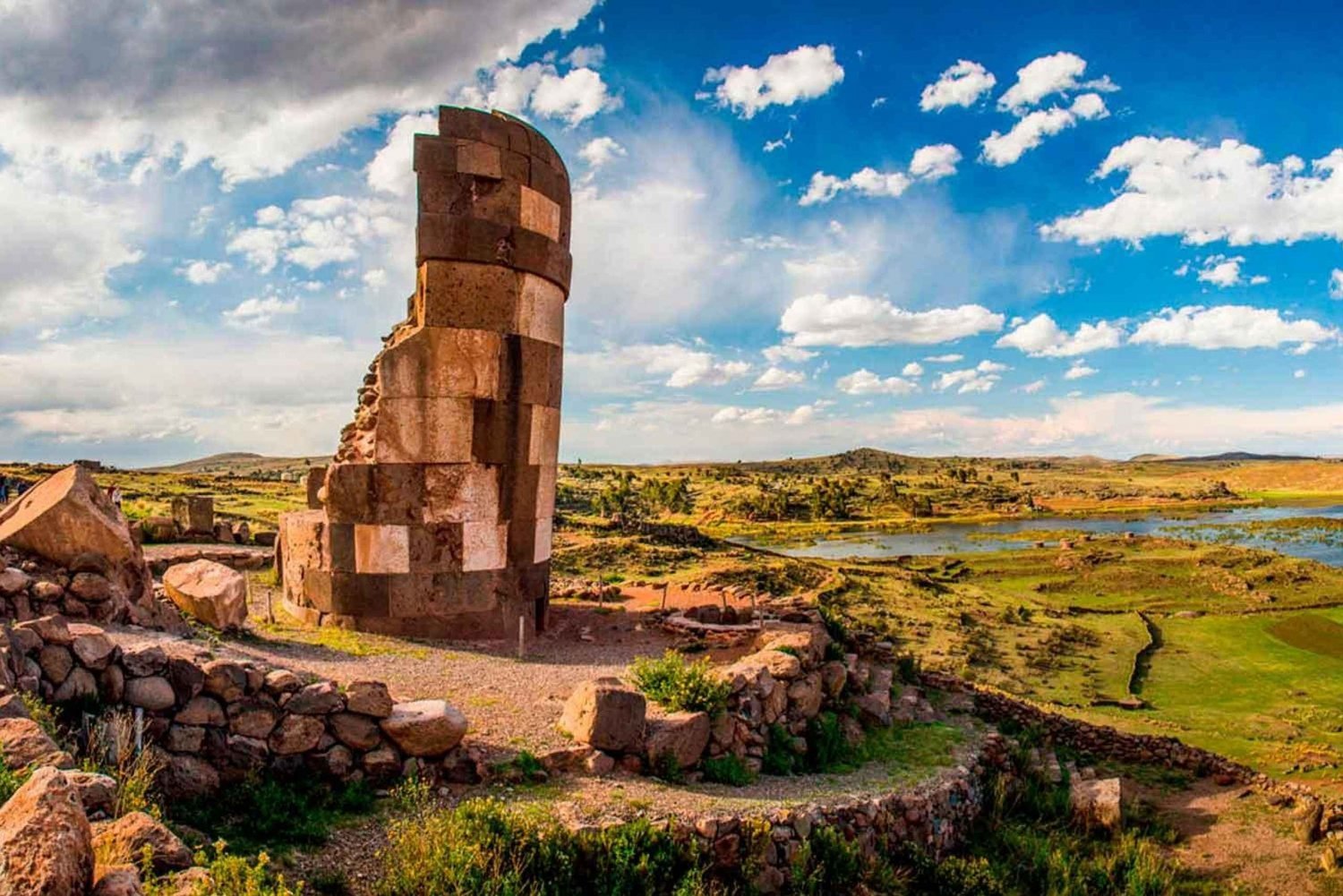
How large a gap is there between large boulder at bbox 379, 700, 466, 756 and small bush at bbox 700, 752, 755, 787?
2.49m

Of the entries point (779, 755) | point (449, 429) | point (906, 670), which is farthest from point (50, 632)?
point (906, 670)

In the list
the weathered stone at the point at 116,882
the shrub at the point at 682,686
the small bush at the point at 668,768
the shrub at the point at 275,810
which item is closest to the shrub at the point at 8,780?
the weathered stone at the point at 116,882

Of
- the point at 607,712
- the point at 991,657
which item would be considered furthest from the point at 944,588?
the point at 607,712

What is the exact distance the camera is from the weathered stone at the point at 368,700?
7297mm

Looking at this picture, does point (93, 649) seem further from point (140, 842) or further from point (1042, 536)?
point (1042, 536)

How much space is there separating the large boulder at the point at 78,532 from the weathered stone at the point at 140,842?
5417mm

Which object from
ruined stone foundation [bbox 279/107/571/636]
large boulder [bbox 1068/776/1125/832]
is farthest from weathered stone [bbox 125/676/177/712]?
large boulder [bbox 1068/776/1125/832]

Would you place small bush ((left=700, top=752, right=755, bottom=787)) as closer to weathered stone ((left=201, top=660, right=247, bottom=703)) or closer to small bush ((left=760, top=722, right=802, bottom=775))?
small bush ((left=760, top=722, right=802, bottom=775))

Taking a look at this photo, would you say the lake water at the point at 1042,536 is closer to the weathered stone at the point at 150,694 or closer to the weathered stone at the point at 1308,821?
the weathered stone at the point at 1308,821

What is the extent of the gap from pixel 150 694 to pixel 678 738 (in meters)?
4.50

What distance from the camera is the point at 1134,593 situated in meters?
32.3

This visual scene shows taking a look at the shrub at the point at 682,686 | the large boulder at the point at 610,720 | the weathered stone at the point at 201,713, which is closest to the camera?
the weathered stone at the point at 201,713

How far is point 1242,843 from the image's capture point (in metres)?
11.0

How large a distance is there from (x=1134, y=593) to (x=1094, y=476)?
4246 inches
